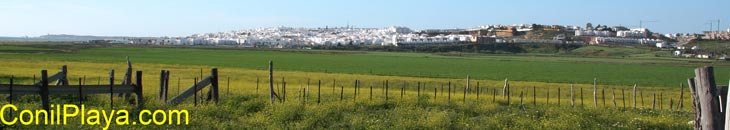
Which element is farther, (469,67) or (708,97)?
(469,67)

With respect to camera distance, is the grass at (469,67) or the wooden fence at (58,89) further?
the grass at (469,67)

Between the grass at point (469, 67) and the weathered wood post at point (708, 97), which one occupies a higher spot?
the weathered wood post at point (708, 97)

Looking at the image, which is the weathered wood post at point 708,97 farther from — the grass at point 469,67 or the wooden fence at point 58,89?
the grass at point 469,67

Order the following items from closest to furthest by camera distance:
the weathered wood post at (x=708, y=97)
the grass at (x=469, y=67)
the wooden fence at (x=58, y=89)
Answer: the weathered wood post at (x=708, y=97)
the wooden fence at (x=58, y=89)
the grass at (x=469, y=67)

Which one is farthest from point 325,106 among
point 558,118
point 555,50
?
point 555,50

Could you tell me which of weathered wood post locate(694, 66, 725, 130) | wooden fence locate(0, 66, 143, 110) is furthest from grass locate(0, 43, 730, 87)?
weathered wood post locate(694, 66, 725, 130)

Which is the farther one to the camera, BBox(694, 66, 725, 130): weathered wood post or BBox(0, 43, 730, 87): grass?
BBox(0, 43, 730, 87): grass

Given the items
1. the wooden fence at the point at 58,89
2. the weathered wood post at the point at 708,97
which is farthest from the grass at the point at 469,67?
the weathered wood post at the point at 708,97

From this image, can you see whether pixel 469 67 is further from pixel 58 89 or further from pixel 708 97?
pixel 708 97

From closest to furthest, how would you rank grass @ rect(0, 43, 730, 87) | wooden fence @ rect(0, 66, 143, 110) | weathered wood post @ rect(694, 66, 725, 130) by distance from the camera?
1. weathered wood post @ rect(694, 66, 725, 130)
2. wooden fence @ rect(0, 66, 143, 110)
3. grass @ rect(0, 43, 730, 87)

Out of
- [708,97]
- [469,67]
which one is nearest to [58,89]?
[708,97]

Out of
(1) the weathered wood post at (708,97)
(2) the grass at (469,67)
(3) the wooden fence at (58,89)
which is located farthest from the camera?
(2) the grass at (469,67)

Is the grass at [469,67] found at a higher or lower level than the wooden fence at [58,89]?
lower

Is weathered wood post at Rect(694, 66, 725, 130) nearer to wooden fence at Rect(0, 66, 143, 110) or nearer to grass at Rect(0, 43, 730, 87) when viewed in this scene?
wooden fence at Rect(0, 66, 143, 110)
